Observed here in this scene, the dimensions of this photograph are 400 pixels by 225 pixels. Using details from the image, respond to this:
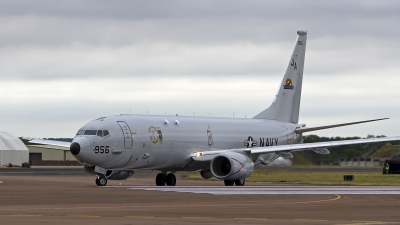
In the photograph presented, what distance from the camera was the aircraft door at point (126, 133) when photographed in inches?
1887

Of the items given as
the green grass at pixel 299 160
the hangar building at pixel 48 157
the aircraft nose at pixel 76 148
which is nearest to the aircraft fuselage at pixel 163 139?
the aircraft nose at pixel 76 148

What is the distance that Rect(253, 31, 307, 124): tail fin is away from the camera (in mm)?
60938

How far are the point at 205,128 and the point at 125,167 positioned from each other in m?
7.00

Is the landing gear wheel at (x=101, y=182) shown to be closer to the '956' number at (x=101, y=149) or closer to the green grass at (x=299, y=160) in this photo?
the '956' number at (x=101, y=149)

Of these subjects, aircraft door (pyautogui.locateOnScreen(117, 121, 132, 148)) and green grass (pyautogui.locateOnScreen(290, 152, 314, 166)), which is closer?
aircraft door (pyautogui.locateOnScreen(117, 121, 132, 148))

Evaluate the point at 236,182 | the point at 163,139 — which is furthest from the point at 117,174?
the point at 236,182

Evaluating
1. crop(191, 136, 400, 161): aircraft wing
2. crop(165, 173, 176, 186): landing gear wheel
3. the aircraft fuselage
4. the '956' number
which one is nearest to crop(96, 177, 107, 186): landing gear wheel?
the aircraft fuselage

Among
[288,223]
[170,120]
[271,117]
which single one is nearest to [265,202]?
[288,223]

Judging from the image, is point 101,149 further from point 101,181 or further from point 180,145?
point 180,145

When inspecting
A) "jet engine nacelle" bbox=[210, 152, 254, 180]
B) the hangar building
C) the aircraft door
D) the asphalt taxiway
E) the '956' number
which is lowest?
the hangar building

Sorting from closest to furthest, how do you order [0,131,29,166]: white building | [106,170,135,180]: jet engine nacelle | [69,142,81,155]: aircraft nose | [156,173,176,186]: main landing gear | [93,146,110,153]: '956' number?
[69,142,81,155]: aircraft nose
[93,146,110,153]: '956' number
[106,170,135,180]: jet engine nacelle
[156,173,176,186]: main landing gear
[0,131,29,166]: white building

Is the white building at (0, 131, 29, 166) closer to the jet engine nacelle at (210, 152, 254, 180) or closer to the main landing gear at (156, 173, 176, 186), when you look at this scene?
the main landing gear at (156, 173, 176, 186)

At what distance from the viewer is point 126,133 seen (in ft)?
158

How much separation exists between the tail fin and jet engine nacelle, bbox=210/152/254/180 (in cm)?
1085
